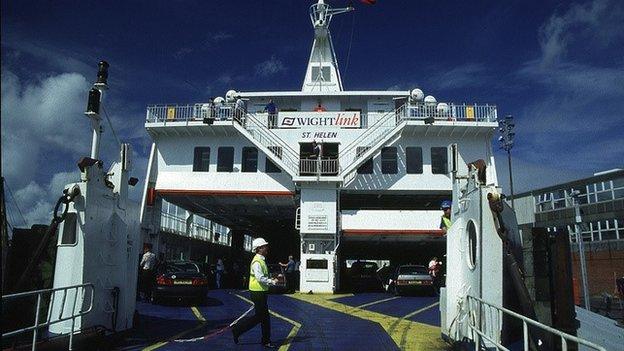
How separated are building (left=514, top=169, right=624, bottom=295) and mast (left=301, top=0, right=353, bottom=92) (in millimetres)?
14285

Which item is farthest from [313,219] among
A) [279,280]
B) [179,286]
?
[179,286]

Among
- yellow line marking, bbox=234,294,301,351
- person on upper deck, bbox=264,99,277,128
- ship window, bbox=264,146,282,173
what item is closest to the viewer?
yellow line marking, bbox=234,294,301,351

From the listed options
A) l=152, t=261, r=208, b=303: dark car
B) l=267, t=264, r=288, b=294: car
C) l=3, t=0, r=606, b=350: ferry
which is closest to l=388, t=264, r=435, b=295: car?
l=3, t=0, r=606, b=350: ferry

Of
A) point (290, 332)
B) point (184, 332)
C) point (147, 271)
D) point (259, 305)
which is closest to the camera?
point (259, 305)

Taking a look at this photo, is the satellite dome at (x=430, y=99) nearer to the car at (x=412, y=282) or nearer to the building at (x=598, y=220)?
the car at (x=412, y=282)

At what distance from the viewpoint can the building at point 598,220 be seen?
26203mm

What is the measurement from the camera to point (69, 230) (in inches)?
284

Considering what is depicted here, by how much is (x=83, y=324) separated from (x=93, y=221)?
157 cm

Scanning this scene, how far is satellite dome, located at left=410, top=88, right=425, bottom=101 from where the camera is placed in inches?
909

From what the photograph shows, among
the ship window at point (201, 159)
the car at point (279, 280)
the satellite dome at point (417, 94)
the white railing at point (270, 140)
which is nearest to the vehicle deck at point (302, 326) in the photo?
the car at point (279, 280)

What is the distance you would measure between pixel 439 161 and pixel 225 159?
33.4 feet

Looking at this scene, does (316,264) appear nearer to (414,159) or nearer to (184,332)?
(414,159)

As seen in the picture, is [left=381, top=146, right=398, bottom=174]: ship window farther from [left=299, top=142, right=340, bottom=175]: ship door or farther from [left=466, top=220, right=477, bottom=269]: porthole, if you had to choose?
[left=466, top=220, right=477, bottom=269]: porthole

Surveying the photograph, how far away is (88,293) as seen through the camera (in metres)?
7.34
